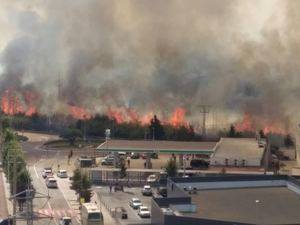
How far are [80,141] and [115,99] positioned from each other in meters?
6.78

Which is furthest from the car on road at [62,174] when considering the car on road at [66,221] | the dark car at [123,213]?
the car on road at [66,221]

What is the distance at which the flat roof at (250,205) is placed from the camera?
69.9 feet

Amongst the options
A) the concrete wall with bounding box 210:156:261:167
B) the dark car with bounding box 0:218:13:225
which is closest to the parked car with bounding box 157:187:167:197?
the concrete wall with bounding box 210:156:261:167

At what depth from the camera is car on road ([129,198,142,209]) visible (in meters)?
30.2

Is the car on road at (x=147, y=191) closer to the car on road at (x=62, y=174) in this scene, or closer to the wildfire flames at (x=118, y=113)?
the car on road at (x=62, y=174)

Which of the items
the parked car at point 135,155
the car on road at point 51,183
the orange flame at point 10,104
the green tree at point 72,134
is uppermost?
the orange flame at point 10,104

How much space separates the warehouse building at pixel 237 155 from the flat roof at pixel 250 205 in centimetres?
1207

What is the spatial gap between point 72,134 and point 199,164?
14363 millimetres

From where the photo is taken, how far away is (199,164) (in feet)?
128

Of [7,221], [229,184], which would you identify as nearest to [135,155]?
[229,184]

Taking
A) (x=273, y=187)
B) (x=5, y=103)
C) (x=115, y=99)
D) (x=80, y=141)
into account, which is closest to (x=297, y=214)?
(x=273, y=187)

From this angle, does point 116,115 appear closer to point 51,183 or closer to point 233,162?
point 233,162

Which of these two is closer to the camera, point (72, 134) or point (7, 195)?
point (7, 195)

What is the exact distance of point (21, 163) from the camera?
33.8 metres
